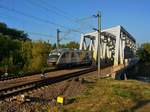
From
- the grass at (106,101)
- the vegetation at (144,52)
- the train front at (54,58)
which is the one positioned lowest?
the grass at (106,101)

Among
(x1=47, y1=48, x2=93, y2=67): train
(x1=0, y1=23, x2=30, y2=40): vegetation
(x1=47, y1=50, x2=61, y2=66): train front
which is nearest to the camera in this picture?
(x1=47, y1=50, x2=61, y2=66): train front

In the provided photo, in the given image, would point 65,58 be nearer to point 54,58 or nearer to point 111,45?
point 54,58

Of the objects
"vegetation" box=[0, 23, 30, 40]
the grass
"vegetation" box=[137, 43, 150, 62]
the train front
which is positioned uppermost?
"vegetation" box=[0, 23, 30, 40]

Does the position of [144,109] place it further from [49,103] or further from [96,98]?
[49,103]

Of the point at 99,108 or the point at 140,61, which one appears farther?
the point at 140,61

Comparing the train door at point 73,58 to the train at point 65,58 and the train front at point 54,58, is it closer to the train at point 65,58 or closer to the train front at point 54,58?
→ the train at point 65,58

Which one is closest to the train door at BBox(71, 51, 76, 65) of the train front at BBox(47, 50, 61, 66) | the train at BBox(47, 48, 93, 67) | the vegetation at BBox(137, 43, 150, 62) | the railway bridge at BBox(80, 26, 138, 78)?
the train at BBox(47, 48, 93, 67)

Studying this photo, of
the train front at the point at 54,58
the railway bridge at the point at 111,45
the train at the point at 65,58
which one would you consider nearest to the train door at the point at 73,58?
the train at the point at 65,58

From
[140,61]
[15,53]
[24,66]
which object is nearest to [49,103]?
[24,66]

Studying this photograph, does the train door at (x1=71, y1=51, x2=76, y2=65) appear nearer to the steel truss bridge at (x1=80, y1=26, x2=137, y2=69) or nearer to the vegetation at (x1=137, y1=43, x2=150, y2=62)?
the steel truss bridge at (x1=80, y1=26, x2=137, y2=69)

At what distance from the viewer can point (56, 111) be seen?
15352mm

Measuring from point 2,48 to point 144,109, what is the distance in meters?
37.1

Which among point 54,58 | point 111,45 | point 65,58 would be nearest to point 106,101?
point 54,58

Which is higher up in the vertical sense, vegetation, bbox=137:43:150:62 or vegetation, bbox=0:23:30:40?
vegetation, bbox=0:23:30:40
